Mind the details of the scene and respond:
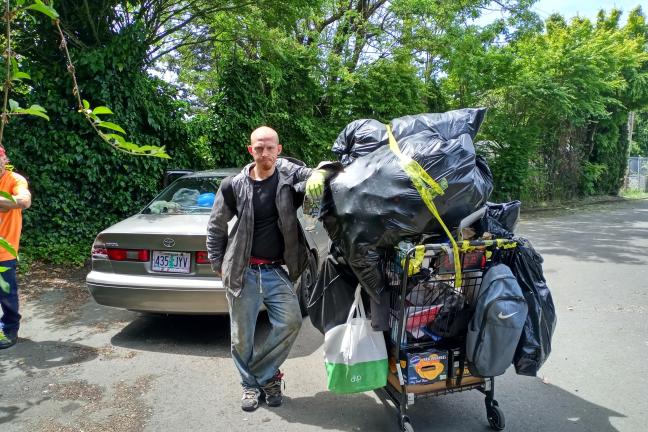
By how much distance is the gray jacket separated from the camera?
3.37 meters

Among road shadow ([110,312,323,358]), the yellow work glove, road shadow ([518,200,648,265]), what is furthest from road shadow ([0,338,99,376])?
road shadow ([518,200,648,265])

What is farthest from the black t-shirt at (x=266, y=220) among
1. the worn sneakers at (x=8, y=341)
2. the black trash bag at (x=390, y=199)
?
the worn sneakers at (x=8, y=341)

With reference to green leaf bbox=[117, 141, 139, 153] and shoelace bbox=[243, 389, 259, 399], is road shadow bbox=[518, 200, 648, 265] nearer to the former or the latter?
shoelace bbox=[243, 389, 259, 399]

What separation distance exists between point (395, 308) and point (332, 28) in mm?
12015

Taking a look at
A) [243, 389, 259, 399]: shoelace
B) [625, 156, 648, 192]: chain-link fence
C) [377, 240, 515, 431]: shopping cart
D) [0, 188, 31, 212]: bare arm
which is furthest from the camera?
[625, 156, 648, 192]: chain-link fence

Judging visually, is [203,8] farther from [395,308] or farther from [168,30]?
[395,308]

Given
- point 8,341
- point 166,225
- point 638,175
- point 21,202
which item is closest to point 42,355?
point 8,341

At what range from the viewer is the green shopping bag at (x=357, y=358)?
9.57ft

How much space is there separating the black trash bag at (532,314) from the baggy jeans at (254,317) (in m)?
1.45

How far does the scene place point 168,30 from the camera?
930 cm

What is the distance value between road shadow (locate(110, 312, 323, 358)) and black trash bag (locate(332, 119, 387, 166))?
6.66ft

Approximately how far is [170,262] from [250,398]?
4.97 feet

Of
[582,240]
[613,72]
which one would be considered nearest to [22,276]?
[582,240]

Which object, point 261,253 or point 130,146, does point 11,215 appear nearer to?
point 261,253
